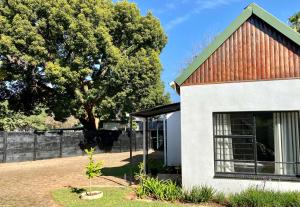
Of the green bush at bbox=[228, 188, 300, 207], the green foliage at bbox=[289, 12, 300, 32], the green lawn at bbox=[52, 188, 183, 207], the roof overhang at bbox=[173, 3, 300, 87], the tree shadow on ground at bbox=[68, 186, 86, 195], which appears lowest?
the green lawn at bbox=[52, 188, 183, 207]

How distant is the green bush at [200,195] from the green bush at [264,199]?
0.72 meters

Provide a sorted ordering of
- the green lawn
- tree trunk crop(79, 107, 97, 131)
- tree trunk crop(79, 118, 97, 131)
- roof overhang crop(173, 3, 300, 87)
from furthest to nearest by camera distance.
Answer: tree trunk crop(79, 118, 97, 131)
tree trunk crop(79, 107, 97, 131)
roof overhang crop(173, 3, 300, 87)
the green lawn

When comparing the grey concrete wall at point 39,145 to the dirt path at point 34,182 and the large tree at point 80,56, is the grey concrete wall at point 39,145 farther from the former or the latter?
the large tree at point 80,56

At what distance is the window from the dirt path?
4805 millimetres

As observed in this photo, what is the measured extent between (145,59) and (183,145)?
17.0 m

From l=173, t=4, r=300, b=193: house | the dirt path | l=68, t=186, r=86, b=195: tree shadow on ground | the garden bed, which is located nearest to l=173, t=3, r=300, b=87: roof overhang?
l=173, t=4, r=300, b=193: house

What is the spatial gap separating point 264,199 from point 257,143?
1918 mm

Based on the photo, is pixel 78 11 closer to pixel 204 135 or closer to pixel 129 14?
pixel 129 14

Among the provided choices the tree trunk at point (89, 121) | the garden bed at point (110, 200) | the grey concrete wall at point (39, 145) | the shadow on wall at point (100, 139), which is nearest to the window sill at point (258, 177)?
the garden bed at point (110, 200)

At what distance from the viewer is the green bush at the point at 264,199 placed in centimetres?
1042

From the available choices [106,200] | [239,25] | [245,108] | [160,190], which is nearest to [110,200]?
[106,200]

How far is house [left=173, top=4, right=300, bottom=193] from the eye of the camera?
1155 cm

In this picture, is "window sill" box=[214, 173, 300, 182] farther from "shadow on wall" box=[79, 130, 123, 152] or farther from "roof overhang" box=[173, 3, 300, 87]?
"shadow on wall" box=[79, 130, 123, 152]

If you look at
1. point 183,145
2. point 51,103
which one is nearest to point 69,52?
point 51,103
